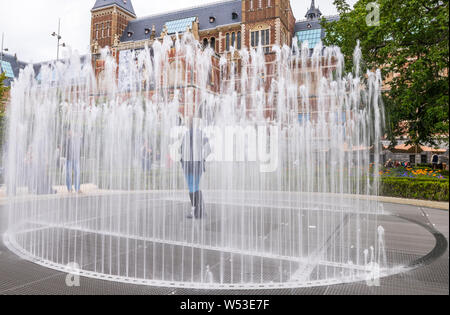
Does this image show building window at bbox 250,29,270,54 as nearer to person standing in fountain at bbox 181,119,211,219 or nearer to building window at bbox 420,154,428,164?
building window at bbox 420,154,428,164

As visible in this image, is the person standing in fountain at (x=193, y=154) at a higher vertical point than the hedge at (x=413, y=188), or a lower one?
higher

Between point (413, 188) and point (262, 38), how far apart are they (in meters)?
28.6

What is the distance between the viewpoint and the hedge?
440 inches

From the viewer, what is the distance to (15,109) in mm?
10047

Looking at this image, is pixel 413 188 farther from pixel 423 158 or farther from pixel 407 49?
pixel 423 158

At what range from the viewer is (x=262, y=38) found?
120 ft

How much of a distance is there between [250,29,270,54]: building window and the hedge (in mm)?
26947

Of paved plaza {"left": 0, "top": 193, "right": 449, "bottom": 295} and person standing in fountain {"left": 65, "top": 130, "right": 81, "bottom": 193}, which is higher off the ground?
person standing in fountain {"left": 65, "top": 130, "right": 81, "bottom": 193}

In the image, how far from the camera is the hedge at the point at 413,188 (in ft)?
36.7

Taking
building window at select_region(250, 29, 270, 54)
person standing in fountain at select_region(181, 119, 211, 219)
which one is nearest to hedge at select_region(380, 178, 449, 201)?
person standing in fountain at select_region(181, 119, 211, 219)

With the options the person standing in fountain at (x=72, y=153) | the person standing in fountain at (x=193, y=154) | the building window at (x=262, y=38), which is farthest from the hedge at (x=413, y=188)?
the building window at (x=262, y=38)

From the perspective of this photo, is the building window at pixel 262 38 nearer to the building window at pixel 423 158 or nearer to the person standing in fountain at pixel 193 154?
the building window at pixel 423 158

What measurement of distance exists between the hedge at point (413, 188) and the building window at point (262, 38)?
26947mm
